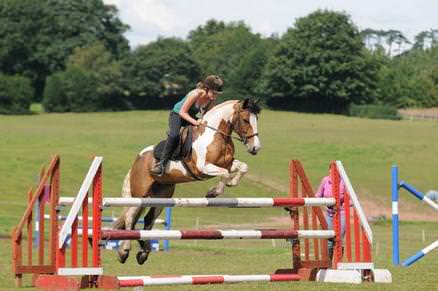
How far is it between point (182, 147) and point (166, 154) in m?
0.24

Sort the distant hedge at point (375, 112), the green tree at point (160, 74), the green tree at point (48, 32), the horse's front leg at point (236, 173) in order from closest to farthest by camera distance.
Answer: the horse's front leg at point (236, 173), the distant hedge at point (375, 112), the green tree at point (160, 74), the green tree at point (48, 32)

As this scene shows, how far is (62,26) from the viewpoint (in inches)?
4840

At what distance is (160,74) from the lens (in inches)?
3957

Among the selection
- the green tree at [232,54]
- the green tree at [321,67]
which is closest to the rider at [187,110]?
the green tree at [232,54]

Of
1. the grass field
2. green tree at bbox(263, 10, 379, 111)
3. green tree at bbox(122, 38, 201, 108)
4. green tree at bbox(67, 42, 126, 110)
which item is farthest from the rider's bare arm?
green tree at bbox(263, 10, 379, 111)

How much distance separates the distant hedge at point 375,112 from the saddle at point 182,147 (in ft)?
277

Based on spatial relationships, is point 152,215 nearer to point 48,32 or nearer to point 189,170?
point 189,170

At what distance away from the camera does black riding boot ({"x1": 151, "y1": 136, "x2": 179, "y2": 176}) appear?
39.6 ft

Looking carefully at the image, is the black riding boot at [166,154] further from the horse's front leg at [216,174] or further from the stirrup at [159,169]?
the horse's front leg at [216,174]

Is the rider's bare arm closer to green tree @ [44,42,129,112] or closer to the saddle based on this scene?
the saddle

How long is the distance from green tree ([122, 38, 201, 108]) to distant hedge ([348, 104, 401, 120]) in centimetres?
1677

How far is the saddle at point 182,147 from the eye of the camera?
477 inches

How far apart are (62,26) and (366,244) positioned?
114624 mm

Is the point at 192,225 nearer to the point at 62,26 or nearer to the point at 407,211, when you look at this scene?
the point at 407,211
